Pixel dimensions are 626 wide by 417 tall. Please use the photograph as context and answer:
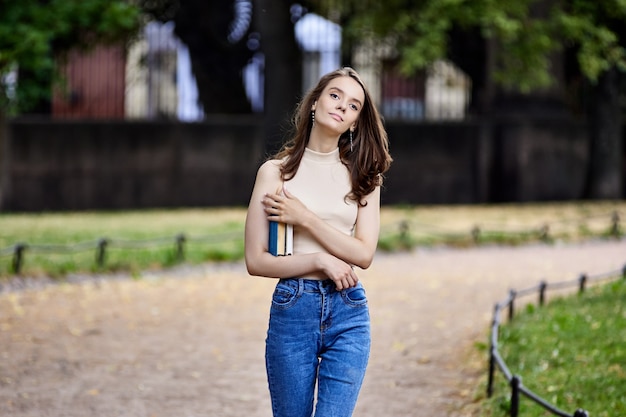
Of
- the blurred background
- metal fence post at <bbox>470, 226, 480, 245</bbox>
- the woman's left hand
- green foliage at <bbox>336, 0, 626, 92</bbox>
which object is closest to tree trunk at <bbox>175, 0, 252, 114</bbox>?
the blurred background

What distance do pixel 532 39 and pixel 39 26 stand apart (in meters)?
8.86

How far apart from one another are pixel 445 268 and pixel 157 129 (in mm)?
9218

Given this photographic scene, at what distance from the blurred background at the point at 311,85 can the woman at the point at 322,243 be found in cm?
1573

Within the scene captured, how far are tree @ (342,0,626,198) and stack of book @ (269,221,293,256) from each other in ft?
49.4

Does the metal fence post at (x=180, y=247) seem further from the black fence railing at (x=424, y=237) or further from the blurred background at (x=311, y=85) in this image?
the blurred background at (x=311, y=85)

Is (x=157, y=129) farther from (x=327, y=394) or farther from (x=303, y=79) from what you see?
(x=327, y=394)

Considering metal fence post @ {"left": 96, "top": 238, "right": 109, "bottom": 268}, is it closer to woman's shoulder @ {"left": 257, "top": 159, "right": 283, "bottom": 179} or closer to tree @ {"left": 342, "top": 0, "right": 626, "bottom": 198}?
tree @ {"left": 342, "top": 0, "right": 626, "bottom": 198}

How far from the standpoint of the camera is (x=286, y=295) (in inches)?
162

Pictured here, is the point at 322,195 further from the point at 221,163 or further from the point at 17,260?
the point at 221,163

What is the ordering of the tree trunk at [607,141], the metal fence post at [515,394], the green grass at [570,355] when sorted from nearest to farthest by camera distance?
1. the metal fence post at [515,394]
2. the green grass at [570,355]
3. the tree trunk at [607,141]

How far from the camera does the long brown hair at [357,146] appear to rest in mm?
4215

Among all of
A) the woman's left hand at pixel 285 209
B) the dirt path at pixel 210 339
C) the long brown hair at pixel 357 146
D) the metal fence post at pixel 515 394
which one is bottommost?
the dirt path at pixel 210 339

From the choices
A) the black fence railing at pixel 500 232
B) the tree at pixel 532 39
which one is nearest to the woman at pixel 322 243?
the black fence railing at pixel 500 232

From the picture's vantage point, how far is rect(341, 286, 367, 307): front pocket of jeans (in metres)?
4.12
